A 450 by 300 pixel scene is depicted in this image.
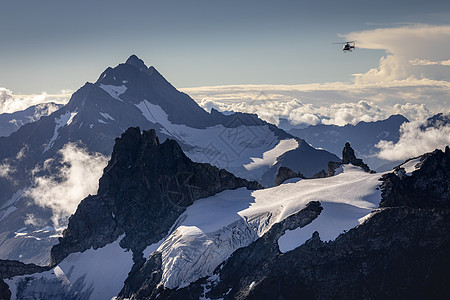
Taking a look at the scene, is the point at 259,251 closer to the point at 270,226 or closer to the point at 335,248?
the point at 270,226

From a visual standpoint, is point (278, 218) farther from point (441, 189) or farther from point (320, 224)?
point (441, 189)

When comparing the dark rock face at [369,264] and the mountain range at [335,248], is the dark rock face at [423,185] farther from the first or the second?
the dark rock face at [369,264]

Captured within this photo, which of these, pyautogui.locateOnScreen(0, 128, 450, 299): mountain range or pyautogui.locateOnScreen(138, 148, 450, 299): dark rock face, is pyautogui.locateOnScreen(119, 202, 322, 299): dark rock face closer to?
pyautogui.locateOnScreen(0, 128, 450, 299): mountain range

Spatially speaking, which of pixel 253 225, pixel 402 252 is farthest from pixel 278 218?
pixel 402 252

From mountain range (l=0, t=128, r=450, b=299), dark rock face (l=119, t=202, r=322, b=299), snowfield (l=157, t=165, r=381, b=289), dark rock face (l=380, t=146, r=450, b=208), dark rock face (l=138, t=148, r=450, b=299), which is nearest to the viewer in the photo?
dark rock face (l=138, t=148, r=450, b=299)

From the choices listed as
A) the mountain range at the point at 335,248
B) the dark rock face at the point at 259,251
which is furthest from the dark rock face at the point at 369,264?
the dark rock face at the point at 259,251

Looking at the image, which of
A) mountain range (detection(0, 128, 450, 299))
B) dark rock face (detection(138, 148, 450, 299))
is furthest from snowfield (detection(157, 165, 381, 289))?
dark rock face (detection(138, 148, 450, 299))

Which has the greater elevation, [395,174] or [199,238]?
[395,174]
